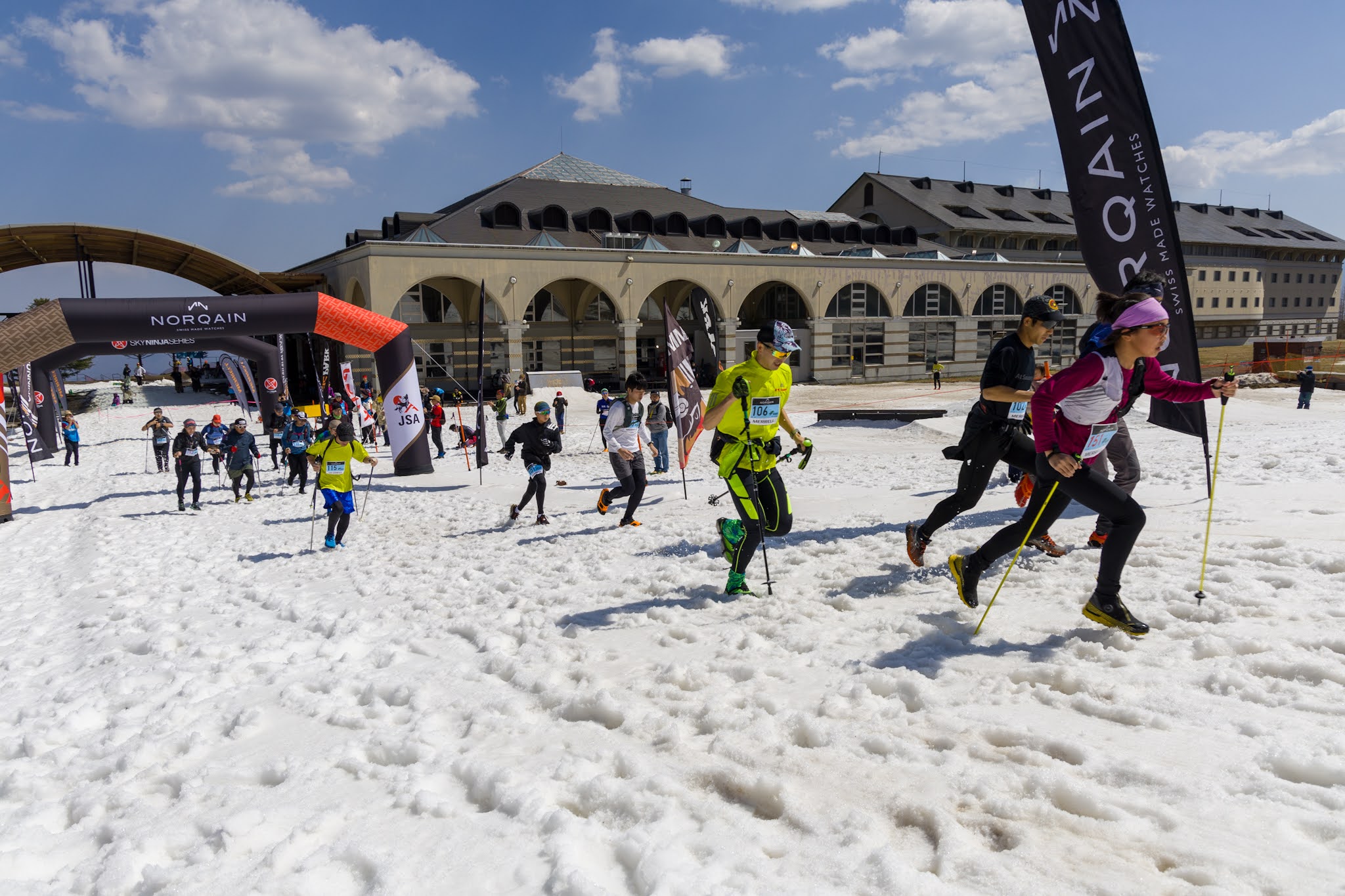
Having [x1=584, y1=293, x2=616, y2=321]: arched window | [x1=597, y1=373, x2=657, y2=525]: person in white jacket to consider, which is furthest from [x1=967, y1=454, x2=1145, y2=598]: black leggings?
[x1=584, y1=293, x2=616, y2=321]: arched window

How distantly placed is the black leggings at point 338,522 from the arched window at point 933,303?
4054 cm

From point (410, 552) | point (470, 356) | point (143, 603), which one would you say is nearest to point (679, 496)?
point (410, 552)

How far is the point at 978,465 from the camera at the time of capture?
19.6ft

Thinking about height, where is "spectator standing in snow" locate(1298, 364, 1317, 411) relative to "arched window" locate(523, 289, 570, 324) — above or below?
below

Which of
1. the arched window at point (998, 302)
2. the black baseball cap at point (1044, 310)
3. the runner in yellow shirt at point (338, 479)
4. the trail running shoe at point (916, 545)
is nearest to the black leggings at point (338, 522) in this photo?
the runner in yellow shirt at point (338, 479)

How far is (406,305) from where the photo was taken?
140ft

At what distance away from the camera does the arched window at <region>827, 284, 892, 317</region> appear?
44250 millimetres

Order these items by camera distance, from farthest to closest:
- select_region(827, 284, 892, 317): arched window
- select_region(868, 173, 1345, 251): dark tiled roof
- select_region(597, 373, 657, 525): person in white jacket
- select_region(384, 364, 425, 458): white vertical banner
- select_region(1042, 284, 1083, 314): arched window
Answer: select_region(868, 173, 1345, 251): dark tiled roof
select_region(1042, 284, 1083, 314): arched window
select_region(827, 284, 892, 317): arched window
select_region(384, 364, 425, 458): white vertical banner
select_region(597, 373, 657, 525): person in white jacket

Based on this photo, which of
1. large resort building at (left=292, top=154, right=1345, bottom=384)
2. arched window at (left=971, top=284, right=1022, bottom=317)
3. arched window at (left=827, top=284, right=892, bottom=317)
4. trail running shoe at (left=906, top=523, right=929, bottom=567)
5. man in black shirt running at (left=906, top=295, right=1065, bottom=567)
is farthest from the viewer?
arched window at (left=971, top=284, right=1022, bottom=317)

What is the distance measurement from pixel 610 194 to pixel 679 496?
35.3 m

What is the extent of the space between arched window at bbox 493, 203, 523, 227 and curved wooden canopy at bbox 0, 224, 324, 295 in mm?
10577

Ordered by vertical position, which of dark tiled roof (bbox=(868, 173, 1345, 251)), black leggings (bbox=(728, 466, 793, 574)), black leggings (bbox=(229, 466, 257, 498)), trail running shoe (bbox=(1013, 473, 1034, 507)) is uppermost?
dark tiled roof (bbox=(868, 173, 1345, 251))

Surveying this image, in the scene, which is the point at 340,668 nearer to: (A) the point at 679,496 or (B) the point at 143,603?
(B) the point at 143,603

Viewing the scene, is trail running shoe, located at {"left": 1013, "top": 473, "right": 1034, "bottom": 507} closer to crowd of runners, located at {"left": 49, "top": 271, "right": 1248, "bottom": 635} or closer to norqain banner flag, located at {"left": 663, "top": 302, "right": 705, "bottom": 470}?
crowd of runners, located at {"left": 49, "top": 271, "right": 1248, "bottom": 635}
